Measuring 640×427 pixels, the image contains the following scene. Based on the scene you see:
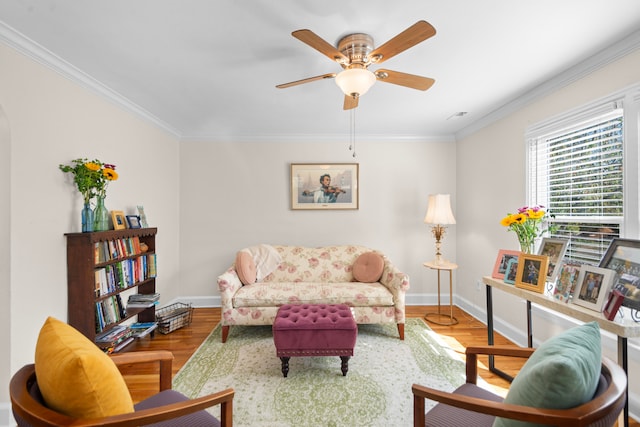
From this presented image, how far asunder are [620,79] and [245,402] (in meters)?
3.46

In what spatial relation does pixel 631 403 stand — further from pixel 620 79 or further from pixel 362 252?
pixel 362 252

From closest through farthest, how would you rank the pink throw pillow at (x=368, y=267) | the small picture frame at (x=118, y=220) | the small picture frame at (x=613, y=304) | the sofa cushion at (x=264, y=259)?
the small picture frame at (x=613, y=304) < the small picture frame at (x=118, y=220) < the pink throw pillow at (x=368, y=267) < the sofa cushion at (x=264, y=259)

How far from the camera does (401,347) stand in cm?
288

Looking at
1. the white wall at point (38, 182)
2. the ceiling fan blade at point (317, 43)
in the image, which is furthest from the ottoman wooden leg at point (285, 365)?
the ceiling fan blade at point (317, 43)

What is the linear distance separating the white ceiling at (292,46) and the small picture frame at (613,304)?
159cm

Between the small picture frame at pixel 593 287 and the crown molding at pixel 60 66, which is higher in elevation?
the crown molding at pixel 60 66

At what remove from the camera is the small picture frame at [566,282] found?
1.89 m

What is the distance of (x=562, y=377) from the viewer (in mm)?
867

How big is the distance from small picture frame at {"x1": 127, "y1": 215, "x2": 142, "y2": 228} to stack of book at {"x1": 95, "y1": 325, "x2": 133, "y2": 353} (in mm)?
981

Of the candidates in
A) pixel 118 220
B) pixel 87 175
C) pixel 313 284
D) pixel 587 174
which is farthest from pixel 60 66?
pixel 587 174

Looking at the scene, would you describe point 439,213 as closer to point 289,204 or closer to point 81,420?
point 289,204

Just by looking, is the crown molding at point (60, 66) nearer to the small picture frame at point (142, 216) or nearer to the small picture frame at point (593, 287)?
the small picture frame at point (142, 216)

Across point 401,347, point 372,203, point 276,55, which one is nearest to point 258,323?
point 401,347

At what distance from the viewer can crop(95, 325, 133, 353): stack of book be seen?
2432 mm
